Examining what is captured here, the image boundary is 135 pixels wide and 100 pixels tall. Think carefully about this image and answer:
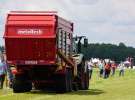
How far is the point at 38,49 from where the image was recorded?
97.7 ft

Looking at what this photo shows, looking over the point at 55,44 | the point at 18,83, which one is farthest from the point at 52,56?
the point at 18,83

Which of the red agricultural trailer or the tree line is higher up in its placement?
the red agricultural trailer

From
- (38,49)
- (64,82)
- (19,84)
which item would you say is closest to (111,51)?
(19,84)

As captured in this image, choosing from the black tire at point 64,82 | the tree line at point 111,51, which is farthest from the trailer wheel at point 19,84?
the tree line at point 111,51

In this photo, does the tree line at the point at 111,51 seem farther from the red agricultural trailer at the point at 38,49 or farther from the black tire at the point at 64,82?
the red agricultural trailer at the point at 38,49

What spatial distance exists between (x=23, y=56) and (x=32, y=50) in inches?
20.9

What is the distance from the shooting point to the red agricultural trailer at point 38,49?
2973 centimetres

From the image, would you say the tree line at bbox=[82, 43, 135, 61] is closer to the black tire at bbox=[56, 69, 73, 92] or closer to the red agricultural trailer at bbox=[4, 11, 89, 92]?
the black tire at bbox=[56, 69, 73, 92]

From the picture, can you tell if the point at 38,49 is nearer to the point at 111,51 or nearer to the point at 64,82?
the point at 64,82

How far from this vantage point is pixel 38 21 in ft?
98.5

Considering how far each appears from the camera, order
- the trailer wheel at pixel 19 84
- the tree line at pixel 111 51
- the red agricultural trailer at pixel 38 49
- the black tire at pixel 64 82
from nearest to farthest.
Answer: the red agricultural trailer at pixel 38 49 < the black tire at pixel 64 82 < the trailer wheel at pixel 19 84 < the tree line at pixel 111 51

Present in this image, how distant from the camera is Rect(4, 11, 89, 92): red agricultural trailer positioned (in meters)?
29.7

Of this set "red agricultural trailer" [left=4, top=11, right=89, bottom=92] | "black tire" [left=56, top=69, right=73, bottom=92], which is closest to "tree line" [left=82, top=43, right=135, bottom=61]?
"black tire" [left=56, top=69, right=73, bottom=92]

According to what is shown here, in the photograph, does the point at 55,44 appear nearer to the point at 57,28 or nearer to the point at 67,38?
the point at 57,28
